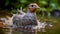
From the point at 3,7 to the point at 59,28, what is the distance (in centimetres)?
298

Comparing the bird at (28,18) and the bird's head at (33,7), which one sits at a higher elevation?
the bird's head at (33,7)

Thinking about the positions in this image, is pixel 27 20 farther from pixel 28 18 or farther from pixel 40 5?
pixel 40 5

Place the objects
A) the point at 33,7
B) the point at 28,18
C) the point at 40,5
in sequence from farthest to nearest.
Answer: the point at 40,5 → the point at 28,18 → the point at 33,7

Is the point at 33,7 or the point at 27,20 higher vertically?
the point at 33,7

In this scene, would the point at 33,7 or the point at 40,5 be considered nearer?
the point at 33,7

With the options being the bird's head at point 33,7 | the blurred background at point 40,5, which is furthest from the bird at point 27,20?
the blurred background at point 40,5

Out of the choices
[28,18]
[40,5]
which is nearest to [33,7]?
[28,18]

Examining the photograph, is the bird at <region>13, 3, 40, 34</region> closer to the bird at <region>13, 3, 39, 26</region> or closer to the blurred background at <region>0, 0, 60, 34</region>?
the bird at <region>13, 3, 39, 26</region>

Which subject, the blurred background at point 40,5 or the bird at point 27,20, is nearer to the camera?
the bird at point 27,20

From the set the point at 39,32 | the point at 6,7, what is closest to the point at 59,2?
the point at 6,7

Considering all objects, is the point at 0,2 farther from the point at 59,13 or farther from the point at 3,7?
the point at 59,13

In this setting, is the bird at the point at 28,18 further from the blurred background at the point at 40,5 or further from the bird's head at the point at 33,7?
the blurred background at the point at 40,5

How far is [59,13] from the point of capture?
8.39m

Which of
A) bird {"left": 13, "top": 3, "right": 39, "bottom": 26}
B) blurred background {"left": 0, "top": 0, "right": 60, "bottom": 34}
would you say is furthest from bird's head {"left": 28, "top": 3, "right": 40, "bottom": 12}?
blurred background {"left": 0, "top": 0, "right": 60, "bottom": 34}
